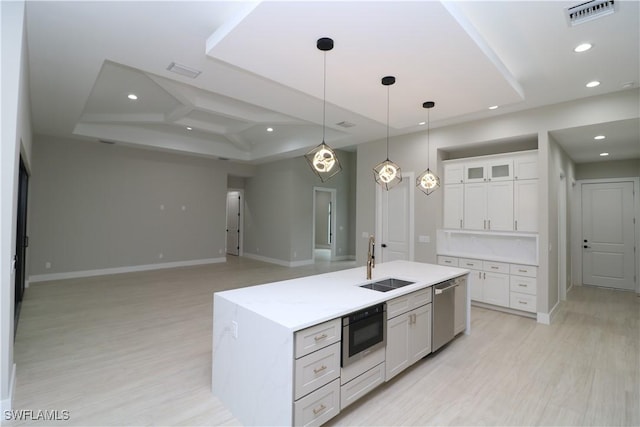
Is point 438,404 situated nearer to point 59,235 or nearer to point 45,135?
point 59,235

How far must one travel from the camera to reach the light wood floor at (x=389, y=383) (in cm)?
227

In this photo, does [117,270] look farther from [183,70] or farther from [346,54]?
[346,54]

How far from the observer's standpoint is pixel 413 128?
5.43m

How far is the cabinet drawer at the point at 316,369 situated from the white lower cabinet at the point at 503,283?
3331 millimetres

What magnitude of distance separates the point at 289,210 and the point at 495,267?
5257mm

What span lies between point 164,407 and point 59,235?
6.05m

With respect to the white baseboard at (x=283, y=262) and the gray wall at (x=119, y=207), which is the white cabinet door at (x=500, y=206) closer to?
the white baseboard at (x=283, y=262)

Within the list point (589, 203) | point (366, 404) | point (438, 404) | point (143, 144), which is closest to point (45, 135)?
point (143, 144)

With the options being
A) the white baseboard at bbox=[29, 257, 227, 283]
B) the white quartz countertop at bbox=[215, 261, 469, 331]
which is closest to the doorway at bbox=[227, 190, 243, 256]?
the white baseboard at bbox=[29, 257, 227, 283]

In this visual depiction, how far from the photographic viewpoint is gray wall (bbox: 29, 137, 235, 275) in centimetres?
634

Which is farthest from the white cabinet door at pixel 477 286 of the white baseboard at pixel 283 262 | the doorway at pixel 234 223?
the doorway at pixel 234 223

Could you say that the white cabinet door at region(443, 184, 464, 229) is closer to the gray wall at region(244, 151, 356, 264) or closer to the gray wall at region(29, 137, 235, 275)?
the gray wall at region(244, 151, 356, 264)

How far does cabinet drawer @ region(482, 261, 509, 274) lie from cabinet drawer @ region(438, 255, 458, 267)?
432 mm

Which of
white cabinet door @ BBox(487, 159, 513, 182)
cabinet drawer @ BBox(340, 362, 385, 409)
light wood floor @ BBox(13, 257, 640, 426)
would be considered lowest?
light wood floor @ BBox(13, 257, 640, 426)
